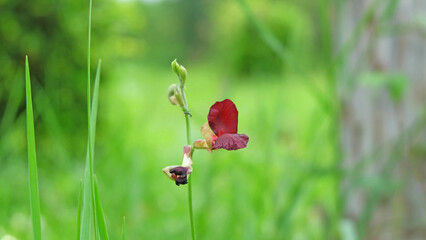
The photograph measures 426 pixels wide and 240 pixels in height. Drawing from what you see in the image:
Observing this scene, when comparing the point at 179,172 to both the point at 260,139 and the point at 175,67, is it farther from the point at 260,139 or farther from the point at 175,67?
the point at 260,139

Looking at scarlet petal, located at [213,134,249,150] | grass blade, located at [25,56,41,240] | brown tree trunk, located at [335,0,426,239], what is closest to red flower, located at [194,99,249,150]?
scarlet petal, located at [213,134,249,150]

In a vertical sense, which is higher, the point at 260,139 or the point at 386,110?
the point at 386,110

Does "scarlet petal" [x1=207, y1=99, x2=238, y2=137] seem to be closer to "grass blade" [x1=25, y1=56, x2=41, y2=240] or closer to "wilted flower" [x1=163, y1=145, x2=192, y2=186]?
"wilted flower" [x1=163, y1=145, x2=192, y2=186]

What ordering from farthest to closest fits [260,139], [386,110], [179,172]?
[260,139] → [386,110] → [179,172]

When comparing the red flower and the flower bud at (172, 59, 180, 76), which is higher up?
the flower bud at (172, 59, 180, 76)

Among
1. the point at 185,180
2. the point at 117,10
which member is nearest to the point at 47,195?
the point at 117,10

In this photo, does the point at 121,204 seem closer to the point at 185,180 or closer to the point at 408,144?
the point at 408,144

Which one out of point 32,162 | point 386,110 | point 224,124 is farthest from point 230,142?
point 386,110

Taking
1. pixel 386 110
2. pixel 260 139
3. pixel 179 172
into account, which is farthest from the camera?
pixel 260 139
